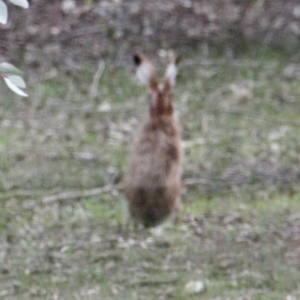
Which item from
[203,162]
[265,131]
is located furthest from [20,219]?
[265,131]

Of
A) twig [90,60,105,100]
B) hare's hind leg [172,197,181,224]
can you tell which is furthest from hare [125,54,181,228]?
twig [90,60,105,100]

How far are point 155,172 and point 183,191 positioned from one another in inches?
41.7

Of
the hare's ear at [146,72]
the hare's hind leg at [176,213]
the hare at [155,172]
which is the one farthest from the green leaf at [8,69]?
the hare's ear at [146,72]

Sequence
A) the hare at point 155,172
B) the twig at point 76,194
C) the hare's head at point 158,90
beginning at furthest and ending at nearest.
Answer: the twig at point 76,194
the hare's head at point 158,90
the hare at point 155,172

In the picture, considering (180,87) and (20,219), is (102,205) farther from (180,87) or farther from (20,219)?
(180,87)

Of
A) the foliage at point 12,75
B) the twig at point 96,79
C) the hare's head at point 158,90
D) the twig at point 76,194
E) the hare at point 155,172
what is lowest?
the twig at point 76,194

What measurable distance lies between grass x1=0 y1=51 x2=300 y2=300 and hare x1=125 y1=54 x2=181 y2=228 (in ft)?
0.46

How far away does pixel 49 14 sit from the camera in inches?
378

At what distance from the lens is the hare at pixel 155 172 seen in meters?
5.65

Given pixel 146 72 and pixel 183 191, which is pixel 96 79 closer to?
pixel 183 191

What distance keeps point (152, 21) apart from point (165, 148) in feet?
12.9

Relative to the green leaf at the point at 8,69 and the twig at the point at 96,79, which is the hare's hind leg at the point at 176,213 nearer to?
the twig at the point at 96,79

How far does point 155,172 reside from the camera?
566cm

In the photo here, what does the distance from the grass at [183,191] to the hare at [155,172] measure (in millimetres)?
140
